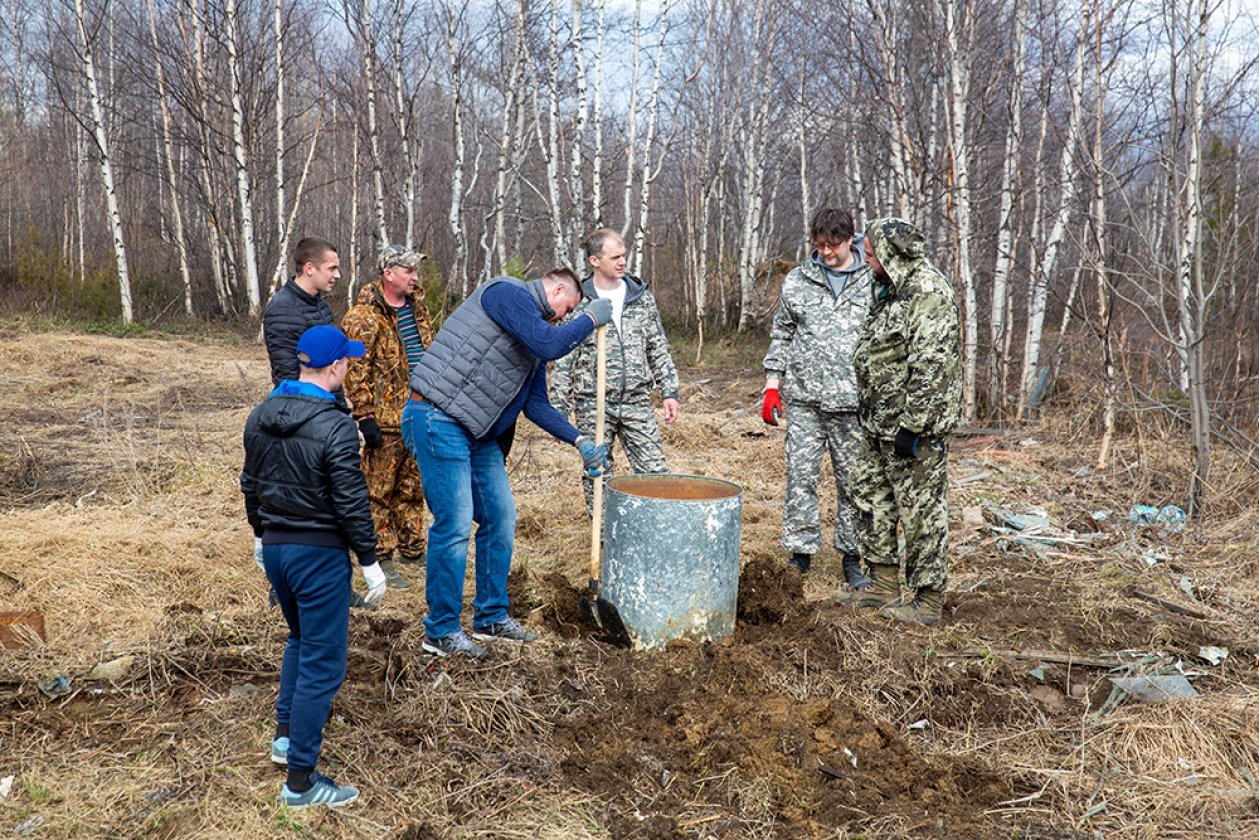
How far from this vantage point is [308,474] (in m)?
2.75

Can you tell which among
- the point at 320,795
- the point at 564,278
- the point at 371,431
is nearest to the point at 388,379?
the point at 371,431

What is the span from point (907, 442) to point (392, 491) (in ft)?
9.37

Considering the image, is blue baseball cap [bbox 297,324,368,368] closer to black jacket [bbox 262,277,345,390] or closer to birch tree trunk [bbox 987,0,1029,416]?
black jacket [bbox 262,277,345,390]

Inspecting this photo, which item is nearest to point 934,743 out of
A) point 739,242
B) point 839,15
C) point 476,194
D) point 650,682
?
point 650,682

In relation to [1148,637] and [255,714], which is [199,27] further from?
[1148,637]

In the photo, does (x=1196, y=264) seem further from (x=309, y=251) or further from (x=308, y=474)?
(x=308, y=474)

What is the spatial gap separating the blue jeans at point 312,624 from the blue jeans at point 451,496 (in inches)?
37.1

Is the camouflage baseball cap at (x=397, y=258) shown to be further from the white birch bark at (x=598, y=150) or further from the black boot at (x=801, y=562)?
the white birch bark at (x=598, y=150)

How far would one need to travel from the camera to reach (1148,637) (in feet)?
14.4

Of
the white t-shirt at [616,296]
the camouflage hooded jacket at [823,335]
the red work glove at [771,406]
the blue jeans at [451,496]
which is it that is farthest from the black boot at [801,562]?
the blue jeans at [451,496]

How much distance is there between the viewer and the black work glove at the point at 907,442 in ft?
14.2

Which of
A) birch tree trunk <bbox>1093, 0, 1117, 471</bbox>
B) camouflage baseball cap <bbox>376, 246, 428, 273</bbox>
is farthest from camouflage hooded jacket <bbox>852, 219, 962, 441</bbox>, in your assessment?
birch tree trunk <bbox>1093, 0, 1117, 471</bbox>

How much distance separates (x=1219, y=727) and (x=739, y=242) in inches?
717

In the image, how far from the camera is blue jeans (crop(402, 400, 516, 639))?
12.6ft
